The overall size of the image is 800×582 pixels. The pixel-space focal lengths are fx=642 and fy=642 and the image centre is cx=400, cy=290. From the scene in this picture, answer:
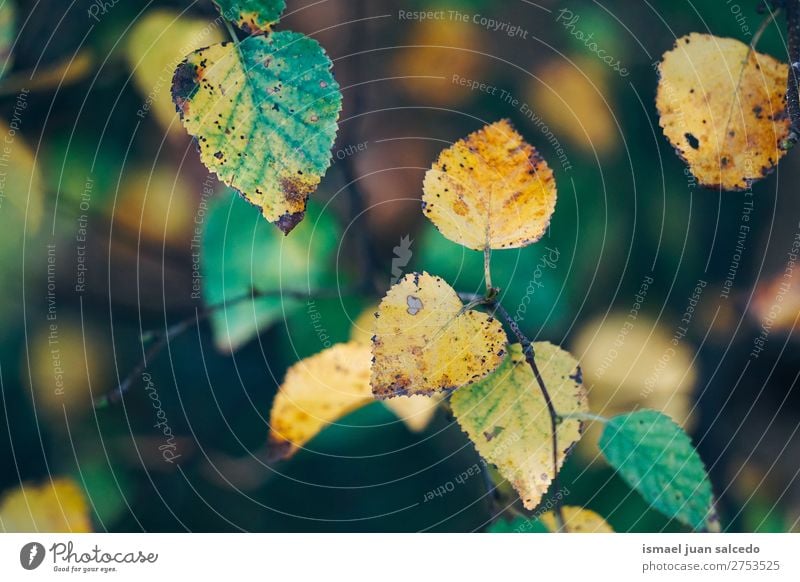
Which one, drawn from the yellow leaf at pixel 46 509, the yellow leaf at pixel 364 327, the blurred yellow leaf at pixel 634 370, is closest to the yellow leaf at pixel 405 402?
the yellow leaf at pixel 364 327

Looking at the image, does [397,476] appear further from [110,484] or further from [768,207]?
[768,207]

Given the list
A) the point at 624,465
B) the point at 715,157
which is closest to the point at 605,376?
the point at 624,465

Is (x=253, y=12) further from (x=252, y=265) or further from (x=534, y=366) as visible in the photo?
(x=534, y=366)

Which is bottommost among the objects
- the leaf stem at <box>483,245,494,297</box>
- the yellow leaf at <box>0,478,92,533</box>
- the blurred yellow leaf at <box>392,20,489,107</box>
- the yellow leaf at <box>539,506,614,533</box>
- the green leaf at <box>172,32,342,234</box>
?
the yellow leaf at <box>0,478,92,533</box>

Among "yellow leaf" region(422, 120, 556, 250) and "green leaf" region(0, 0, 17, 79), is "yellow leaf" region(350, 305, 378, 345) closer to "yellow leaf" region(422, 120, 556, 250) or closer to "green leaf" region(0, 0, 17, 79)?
"yellow leaf" region(422, 120, 556, 250)

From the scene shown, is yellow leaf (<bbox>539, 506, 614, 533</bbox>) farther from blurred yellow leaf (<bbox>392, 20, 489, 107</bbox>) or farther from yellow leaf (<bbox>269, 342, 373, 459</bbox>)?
blurred yellow leaf (<bbox>392, 20, 489, 107</bbox>)

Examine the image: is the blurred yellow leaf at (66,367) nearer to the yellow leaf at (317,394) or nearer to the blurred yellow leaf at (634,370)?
the yellow leaf at (317,394)

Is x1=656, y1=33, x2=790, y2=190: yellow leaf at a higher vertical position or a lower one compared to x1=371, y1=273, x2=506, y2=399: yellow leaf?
higher

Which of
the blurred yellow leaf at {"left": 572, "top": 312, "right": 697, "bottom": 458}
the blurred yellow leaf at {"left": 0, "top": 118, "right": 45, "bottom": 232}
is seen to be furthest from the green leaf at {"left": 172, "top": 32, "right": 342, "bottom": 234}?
the blurred yellow leaf at {"left": 572, "top": 312, "right": 697, "bottom": 458}
